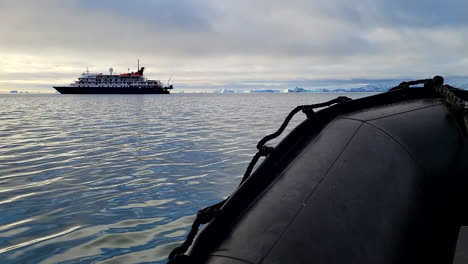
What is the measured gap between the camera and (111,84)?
85.4m

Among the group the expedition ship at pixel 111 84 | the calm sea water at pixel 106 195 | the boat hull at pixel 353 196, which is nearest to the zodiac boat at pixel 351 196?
the boat hull at pixel 353 196

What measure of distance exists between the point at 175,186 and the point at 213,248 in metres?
3.99

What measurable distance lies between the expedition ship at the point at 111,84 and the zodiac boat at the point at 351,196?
291 ft

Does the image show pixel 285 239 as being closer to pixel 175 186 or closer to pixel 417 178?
pixel 417 178

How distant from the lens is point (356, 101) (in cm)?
214

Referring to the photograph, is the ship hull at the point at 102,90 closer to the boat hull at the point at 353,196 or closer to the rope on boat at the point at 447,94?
the rope on boat at the point at 447,94

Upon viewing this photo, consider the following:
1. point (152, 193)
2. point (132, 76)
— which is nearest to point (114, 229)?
point (152, 193)

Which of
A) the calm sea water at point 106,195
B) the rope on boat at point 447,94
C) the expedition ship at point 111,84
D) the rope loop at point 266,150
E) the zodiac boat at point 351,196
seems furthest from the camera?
the expedition ship at point 111,84

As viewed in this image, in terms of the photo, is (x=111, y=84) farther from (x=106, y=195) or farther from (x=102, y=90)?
(x=106, y=195)

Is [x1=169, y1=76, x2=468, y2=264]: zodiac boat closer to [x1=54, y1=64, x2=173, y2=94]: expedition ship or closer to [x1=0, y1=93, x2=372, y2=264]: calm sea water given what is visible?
[x1=0, y1=93, x2=372, y2=264]: calm sea water

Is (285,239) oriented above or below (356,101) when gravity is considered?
below

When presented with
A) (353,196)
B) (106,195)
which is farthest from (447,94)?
(106,195)

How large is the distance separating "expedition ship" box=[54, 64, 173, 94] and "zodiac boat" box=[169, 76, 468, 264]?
8884cm

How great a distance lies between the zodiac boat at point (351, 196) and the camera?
125cm
